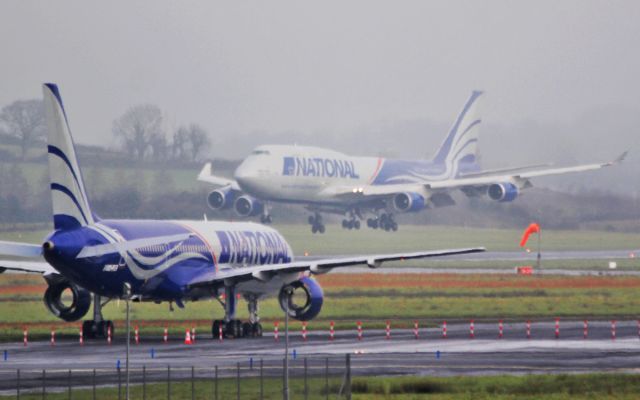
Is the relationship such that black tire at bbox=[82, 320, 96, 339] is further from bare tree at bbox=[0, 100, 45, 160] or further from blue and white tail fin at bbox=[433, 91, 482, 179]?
blue and white tail fin at bbox=[433, 91, 482, 179]

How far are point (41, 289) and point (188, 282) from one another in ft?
57.7

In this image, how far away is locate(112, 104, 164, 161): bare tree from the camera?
10094 centimetres

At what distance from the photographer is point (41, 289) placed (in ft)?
222

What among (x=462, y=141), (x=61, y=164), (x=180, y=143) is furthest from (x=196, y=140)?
(x=61, y=164)

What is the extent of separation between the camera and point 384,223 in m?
114

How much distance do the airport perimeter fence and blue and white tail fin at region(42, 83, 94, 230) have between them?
7518 mm

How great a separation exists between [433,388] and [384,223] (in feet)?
258

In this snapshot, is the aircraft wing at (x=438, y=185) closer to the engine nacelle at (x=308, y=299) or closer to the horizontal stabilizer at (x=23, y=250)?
the engine nacelle at (x=308, y=299)

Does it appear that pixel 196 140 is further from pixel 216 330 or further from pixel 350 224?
pixel 216 330

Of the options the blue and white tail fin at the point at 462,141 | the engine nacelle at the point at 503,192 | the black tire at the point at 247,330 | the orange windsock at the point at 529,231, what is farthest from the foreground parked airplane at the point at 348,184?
the black tire at the point at 247,330

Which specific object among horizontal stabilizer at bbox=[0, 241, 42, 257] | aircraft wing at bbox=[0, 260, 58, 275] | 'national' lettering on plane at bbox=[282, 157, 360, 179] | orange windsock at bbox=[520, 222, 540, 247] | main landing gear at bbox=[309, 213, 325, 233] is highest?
'national' lettering on plane at bbox=[282, 157, 360, 179]

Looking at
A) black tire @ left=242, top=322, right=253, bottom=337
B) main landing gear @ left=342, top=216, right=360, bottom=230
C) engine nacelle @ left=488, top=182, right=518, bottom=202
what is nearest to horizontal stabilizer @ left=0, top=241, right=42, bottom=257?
black tire @ left=242, top=322, right=253, bottom=337

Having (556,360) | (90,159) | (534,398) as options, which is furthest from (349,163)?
(534,398)

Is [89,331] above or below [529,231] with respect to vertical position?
below
